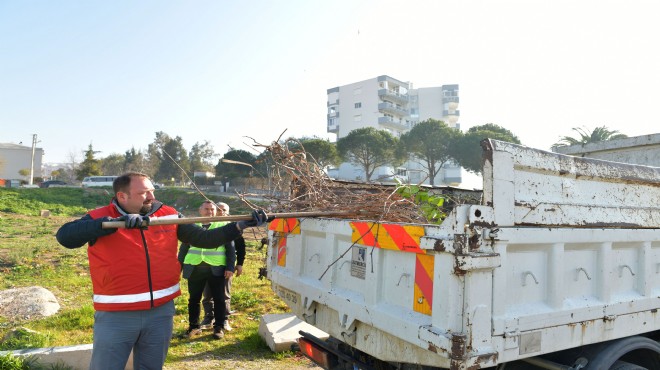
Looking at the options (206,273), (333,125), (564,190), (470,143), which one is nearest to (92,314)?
(206,273)

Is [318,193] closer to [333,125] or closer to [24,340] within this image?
[24,340]

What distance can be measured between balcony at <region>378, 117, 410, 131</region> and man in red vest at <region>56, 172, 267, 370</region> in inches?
2434

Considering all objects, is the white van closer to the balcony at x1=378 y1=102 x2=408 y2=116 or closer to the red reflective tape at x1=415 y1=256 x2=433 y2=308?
the balcony at x1=378 y1=102 x2=408 y2=116

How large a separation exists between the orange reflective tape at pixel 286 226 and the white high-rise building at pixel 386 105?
5487 cm

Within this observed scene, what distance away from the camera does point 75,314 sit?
550cm

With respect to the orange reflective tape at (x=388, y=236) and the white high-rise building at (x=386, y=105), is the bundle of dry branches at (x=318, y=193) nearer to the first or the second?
the orange reflective tape at (x=388, y=236)

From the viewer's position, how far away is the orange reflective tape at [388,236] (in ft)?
7.55

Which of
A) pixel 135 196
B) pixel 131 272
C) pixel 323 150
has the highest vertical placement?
pixel 323 150

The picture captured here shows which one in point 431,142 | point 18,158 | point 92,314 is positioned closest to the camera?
point 92,314

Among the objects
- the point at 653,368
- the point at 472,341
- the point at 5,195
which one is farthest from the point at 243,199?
the point at 5,195

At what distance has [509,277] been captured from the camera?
2248mm

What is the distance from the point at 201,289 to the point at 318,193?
2705 mm

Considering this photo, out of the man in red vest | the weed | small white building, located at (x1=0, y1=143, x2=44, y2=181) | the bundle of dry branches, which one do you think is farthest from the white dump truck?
small white building, located at (x1=0, y1=143, x2=44, y2=181)

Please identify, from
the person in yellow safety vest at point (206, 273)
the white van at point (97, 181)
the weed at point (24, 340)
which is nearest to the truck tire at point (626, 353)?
the person in yellow safety vest at point (206, 273)
